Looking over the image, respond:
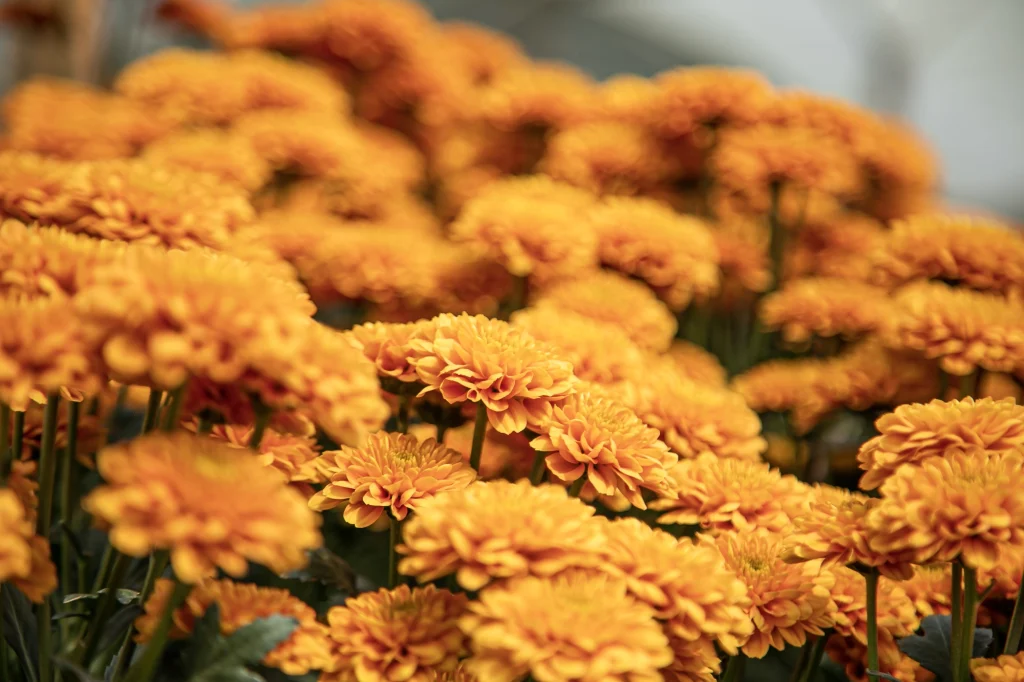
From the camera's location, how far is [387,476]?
594 millimetres

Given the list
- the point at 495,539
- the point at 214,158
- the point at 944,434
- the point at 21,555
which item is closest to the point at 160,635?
the point at 21,555

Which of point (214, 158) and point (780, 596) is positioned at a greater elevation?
point (214, 158)

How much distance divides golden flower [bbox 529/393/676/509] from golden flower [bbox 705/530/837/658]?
0.07 meters

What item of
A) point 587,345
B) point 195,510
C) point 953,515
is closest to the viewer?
point 195,510

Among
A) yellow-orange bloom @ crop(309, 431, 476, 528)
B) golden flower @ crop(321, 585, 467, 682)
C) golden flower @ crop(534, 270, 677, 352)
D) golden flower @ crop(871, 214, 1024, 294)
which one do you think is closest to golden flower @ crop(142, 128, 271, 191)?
golden flower @ crop(534, 270, 677, 352)

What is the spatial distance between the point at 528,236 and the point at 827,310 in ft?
1.28

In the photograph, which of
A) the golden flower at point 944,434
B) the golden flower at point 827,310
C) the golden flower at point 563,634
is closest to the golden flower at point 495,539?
the golden flower at point 563,634

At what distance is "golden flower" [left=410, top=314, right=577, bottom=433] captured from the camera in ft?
1.98

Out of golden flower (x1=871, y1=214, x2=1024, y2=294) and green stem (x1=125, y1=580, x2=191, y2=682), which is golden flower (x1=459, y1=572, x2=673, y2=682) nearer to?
green stem (x1=125, y1=580, x2=191, y2=682)

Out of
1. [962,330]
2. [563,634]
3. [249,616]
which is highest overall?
[962,330]

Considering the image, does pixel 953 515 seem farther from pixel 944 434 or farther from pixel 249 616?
pixel 249 616

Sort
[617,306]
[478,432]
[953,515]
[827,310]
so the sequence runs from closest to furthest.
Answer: [953,515] < [478,432] < [617,306] < [827,310]

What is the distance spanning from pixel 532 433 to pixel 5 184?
1.41 ft

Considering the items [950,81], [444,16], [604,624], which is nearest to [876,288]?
[604,624]
